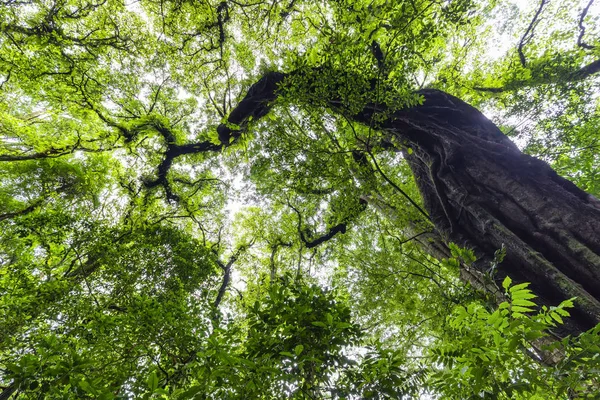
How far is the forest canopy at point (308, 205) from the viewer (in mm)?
1889

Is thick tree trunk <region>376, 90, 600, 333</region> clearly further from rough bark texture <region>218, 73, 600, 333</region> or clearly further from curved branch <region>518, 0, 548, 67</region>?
curved branch <region>518, 0, 548, 67</region>

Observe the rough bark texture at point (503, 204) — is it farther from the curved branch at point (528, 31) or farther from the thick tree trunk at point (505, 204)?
the curved branch at point (528, 31)

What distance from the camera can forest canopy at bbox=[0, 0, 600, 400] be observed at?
1889 millimetres

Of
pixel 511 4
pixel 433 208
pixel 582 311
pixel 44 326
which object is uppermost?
pixel 511 4

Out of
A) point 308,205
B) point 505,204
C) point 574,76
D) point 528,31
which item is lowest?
point 505,204

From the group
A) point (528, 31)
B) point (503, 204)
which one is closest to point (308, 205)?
point (503, 204)

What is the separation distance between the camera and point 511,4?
7.71 metres

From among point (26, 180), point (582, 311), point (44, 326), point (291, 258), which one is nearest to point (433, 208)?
point (582, 311)

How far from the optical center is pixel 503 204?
12.8 ft

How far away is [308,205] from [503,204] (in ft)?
19.3

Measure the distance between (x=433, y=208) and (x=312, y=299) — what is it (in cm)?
395

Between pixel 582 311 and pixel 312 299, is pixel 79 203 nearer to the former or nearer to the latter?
pixel 312 299

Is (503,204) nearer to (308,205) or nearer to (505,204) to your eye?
(505,204)

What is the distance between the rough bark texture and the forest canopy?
0.09 ft
